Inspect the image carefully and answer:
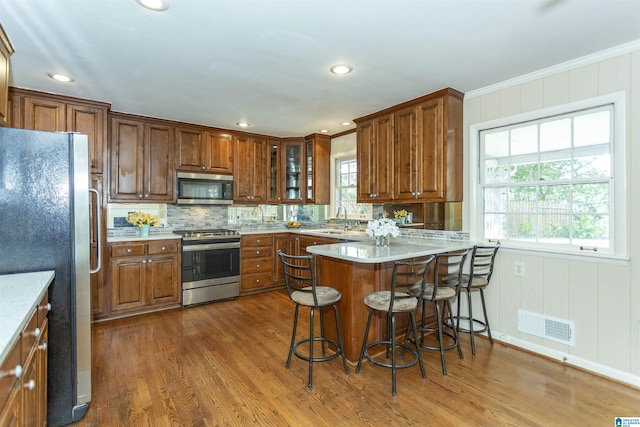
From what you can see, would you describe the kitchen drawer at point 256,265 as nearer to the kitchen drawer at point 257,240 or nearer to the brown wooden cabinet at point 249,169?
the kitchen drawer at point 257,240

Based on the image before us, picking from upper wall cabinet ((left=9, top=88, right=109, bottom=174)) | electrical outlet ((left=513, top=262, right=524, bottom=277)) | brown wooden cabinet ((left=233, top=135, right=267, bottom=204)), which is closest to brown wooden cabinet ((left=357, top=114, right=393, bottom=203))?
electrical outlet ((left=513, top=262, right=524, bottom=277))

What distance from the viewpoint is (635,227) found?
7.58 ft

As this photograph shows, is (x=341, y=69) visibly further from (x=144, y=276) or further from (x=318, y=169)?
(x=144, y=276)

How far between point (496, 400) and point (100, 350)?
128 inches

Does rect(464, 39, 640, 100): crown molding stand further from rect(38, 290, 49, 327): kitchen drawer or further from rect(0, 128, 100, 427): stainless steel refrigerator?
rect(38, 290, 49, 327): kitchen drawer

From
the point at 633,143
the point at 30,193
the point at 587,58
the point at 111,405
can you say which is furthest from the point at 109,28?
the point at 633,143

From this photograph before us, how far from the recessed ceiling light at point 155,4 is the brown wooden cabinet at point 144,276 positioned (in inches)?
107

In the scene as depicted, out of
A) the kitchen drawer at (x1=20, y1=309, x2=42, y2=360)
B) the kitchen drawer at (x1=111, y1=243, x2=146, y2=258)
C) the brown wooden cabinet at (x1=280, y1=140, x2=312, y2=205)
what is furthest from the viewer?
the brown wooden cabinet at (x1=280, y1=140, x2=312, y2=205)

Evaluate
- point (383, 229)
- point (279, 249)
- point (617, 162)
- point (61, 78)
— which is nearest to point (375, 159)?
point (383, 229)

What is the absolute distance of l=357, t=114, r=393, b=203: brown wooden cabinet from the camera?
3738 mm

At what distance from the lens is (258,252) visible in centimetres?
479

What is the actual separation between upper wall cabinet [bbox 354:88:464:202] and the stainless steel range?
205 centimetres

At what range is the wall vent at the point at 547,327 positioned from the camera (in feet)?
8.62

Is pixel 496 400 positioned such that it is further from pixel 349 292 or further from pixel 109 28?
pixel 109 28
